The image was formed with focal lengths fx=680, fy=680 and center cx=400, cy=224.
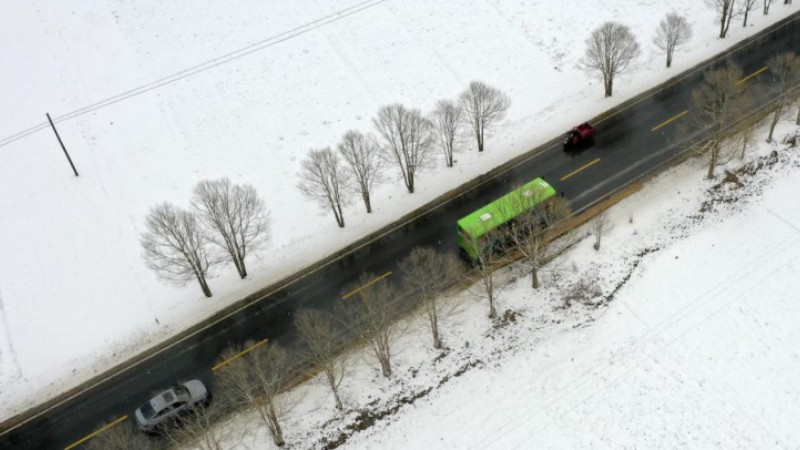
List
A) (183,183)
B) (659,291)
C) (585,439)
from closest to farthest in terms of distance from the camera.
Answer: (585,439)
(659,291)
(183,183)

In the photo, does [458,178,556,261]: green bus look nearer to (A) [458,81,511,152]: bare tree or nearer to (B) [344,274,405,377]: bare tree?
(B) [344,274,405,377]: bare tree

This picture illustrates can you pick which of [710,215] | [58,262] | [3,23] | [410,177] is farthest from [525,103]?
[3,23]

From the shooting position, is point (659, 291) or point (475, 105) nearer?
point (659, 291)

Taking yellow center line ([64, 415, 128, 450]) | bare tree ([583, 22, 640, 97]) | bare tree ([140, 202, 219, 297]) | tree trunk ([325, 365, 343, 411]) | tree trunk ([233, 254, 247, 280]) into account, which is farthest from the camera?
bare tree ([583, 22, 640, 97])

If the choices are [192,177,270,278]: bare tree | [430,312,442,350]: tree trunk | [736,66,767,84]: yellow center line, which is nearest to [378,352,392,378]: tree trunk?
[430,312,442,350]: tree trunk

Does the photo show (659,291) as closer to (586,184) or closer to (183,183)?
(586,184)

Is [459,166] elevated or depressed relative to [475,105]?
depressed
